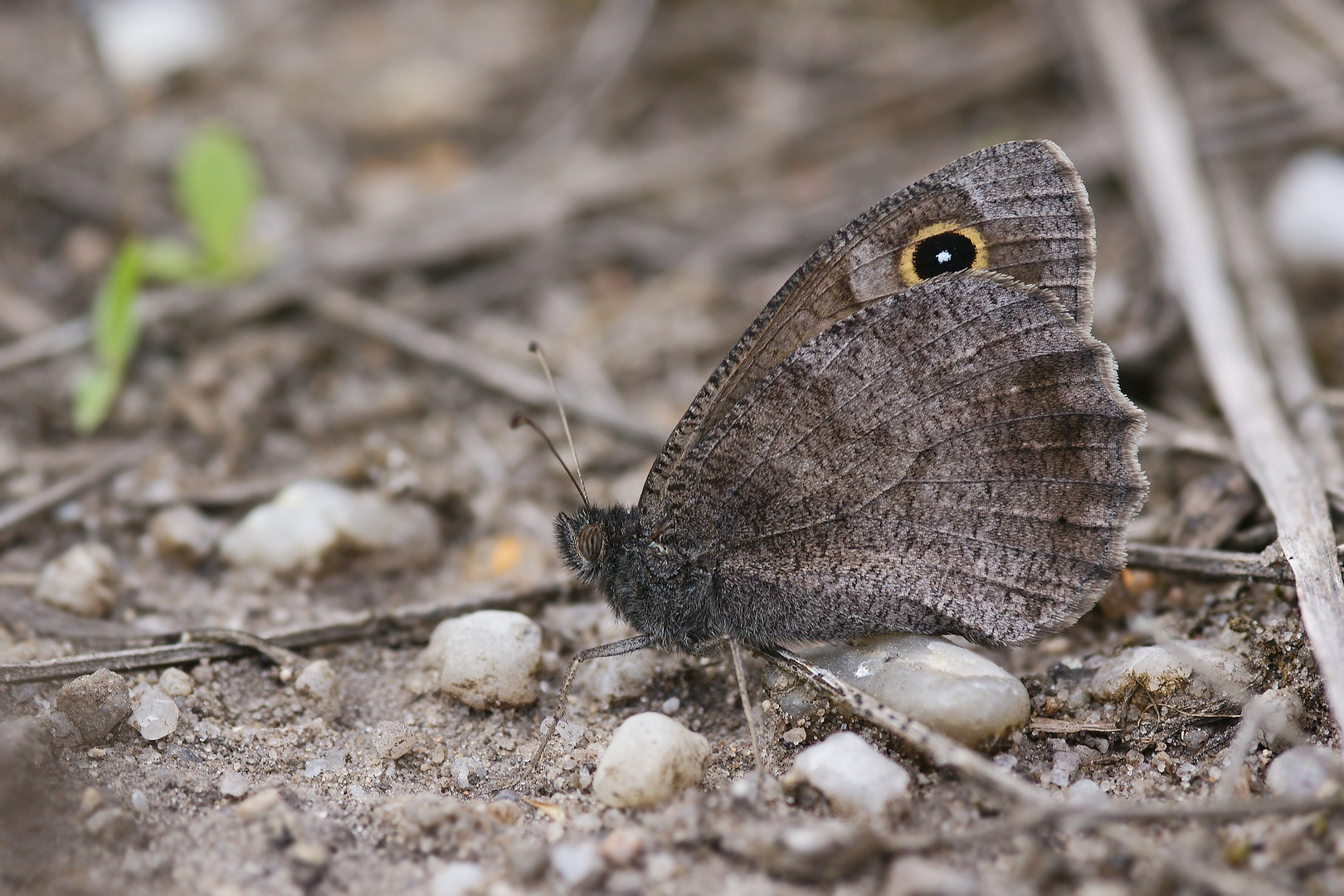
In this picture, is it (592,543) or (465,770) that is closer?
(465,770)

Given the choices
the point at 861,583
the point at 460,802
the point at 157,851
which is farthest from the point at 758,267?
the point at 157,851

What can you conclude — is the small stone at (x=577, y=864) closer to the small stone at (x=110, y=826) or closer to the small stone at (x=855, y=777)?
the small stone at (x=855, y=777)

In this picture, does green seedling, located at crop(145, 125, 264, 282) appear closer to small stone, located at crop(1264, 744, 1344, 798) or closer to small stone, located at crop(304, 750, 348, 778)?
small stone, located at crop(304, 750, 348, 778)

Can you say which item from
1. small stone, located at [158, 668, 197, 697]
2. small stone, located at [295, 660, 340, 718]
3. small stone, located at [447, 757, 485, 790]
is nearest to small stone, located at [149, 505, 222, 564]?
small stone, located at [158, 668, 197, 697]

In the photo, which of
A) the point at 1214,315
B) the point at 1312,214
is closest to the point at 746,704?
the point at 1214,315

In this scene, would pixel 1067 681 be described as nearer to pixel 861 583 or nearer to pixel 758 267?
pixel 861 583

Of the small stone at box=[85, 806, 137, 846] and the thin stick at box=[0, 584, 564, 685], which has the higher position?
the thin stick at box=[0, 584, 564, 685]

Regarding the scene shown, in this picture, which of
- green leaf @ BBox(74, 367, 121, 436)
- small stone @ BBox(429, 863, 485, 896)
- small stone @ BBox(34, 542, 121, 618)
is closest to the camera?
small stone @ BBox(429, 863, 485, 896)

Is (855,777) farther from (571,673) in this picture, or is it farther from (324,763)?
(324,763)

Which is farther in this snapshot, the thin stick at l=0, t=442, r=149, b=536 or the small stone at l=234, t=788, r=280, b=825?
the thin stick at l=0, t=442, r=149, b=536
